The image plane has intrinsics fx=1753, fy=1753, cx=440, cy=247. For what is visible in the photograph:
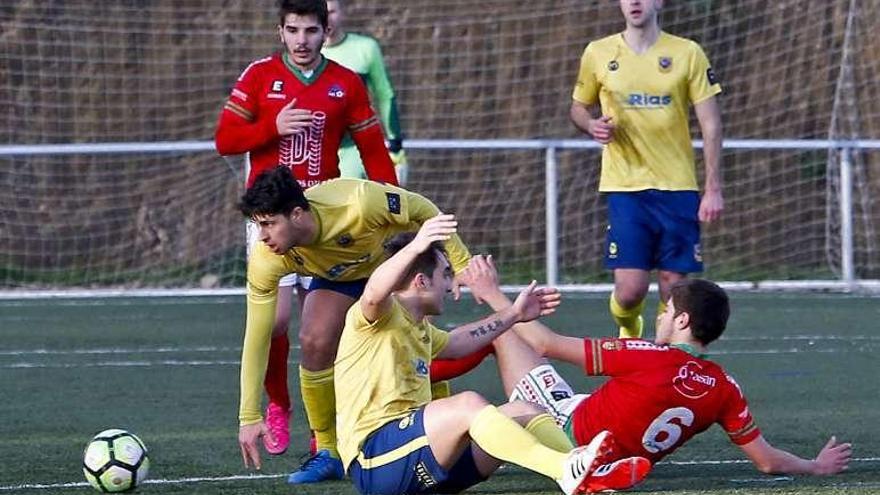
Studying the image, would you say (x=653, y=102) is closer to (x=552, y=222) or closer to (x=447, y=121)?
(x=552, y=222)

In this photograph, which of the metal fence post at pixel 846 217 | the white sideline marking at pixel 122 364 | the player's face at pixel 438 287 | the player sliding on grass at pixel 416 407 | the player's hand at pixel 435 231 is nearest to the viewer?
the player's hand at pixel 435 231

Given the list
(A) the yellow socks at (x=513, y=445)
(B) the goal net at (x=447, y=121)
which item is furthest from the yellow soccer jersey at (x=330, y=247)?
(B) the goal net at (x=447, y=121)

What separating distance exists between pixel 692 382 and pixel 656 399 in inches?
5.0

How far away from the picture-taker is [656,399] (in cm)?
A: 537

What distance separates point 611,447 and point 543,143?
354 inches


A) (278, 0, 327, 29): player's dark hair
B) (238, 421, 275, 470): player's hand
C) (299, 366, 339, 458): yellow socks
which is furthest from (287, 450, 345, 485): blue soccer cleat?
(278, 0, 327, 29): player's dark hair

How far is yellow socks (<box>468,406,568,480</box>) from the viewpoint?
4.84 m

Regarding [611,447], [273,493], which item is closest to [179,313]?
[273,493]

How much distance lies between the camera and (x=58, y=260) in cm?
1513

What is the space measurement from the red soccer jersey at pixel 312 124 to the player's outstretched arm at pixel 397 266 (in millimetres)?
1498

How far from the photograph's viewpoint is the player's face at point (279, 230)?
5453 millimetres

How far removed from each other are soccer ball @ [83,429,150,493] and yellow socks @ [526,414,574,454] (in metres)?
1.32

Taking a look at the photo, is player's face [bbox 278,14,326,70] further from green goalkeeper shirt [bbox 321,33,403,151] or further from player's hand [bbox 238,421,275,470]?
green goalkeeper shirt [bbox 321,33,403,151]

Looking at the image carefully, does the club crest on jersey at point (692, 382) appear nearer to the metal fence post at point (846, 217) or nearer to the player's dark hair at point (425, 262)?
the player's dark hair at point (425, 262)
